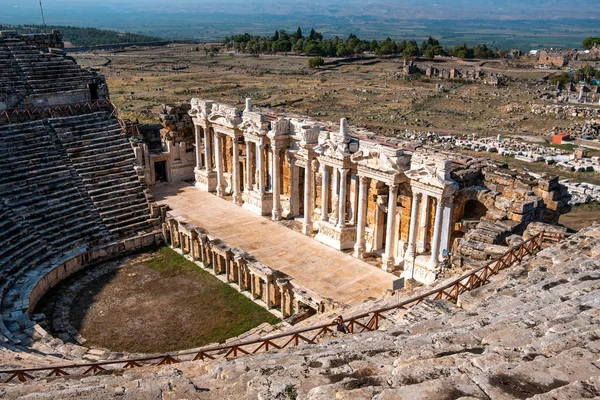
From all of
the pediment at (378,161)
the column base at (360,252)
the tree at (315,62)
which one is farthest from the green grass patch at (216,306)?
the tree at (315,62)

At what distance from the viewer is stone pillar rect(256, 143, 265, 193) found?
2677cm

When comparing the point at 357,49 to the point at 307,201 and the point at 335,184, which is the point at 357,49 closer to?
the point at 307,201

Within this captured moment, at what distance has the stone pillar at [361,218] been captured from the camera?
22.1 metres

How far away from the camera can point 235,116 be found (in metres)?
27.9

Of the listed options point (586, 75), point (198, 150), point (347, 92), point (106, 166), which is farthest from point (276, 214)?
point (586, 75)

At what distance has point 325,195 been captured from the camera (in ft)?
A: 79.0

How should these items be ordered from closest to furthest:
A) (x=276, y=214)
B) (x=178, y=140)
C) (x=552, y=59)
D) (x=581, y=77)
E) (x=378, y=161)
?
(x=378, y=161)
(x=276, y=214)
(x=178, y=140)
(x=581, y=77)
(x=552, y=59)

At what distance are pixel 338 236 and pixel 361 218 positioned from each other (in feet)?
5.31

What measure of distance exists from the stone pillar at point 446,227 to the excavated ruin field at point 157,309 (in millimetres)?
6727

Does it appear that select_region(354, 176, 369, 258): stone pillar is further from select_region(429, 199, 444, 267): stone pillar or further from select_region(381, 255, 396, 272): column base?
select_region(429, 199, 444, 267): stone pillar

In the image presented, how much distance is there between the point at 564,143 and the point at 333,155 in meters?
34.9

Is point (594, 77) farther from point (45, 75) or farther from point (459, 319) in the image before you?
point (459, 319)

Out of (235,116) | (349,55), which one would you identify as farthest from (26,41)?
(349,55)

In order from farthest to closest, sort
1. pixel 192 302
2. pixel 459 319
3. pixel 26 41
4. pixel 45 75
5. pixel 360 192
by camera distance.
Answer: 1. pixel 26 41
2. pixel 45 75
3. pixel 360 192
4. pixel 192 302
5. pixel 459 319
